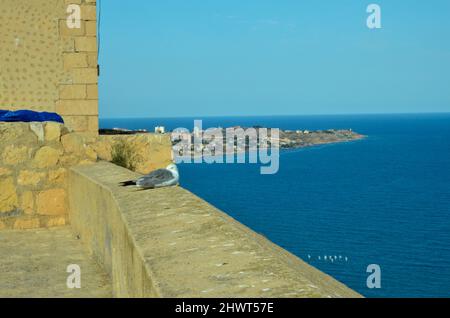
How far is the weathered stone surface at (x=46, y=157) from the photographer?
22.3 feet

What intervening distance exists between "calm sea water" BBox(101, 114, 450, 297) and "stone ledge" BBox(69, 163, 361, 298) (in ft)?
116

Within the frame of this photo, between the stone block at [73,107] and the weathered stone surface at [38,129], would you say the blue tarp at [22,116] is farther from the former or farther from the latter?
the weathered stone surface at [38,129]

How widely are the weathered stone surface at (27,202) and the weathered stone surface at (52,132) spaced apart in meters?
0.62

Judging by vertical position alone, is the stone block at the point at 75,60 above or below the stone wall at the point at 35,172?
above

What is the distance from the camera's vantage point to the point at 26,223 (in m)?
6.77

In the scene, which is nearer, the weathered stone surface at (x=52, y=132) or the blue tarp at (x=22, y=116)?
the weathered stone surface at (x=52, y=132)

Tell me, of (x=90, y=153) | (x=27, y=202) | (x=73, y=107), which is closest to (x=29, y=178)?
(x=27, y=202)

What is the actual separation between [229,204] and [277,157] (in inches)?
2297

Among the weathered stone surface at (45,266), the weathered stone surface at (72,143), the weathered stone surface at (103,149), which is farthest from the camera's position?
the weathered stone surface at (103,149)

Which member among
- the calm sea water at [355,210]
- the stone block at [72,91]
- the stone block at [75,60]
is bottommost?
the calm sea water at [355,210]

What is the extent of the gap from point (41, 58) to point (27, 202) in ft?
10.1

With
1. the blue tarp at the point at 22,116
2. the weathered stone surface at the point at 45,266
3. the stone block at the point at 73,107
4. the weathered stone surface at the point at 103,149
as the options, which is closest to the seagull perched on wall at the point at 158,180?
the weathered stone surface at the point at 45,266

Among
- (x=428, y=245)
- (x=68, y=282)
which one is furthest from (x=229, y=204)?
(x=68, y=282)
